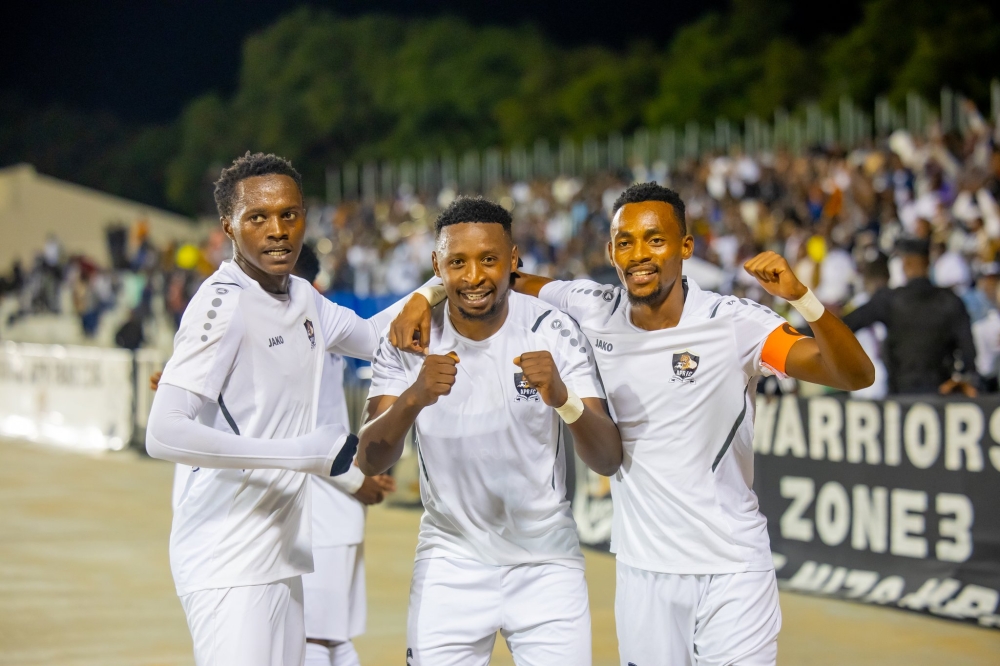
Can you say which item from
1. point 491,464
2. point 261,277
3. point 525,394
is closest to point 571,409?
point 525,394

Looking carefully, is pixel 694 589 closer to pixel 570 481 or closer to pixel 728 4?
pixel 570 481

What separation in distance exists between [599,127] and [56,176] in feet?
177

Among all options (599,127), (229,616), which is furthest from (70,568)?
(599,127)

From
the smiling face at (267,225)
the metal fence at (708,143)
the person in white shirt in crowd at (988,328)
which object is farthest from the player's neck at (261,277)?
the metal fence at (708,143)

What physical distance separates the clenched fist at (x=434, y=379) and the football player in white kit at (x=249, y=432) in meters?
0.27

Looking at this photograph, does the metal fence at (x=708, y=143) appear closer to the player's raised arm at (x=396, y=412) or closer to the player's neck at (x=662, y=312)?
the player's neck at (x=662, y=312)

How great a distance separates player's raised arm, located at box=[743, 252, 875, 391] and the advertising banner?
13.5 meters

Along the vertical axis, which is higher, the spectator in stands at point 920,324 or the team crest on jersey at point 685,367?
the spectator in stands at point 920,324

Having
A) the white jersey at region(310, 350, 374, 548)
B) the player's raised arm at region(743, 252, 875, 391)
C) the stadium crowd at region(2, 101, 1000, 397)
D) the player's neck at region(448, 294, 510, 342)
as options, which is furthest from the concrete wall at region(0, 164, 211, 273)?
the player's raised arm at region(743, 252, 875, 391)

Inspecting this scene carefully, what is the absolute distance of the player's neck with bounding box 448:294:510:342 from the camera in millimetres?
4113

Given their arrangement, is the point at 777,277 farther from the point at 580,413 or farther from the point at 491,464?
the point at 491,464

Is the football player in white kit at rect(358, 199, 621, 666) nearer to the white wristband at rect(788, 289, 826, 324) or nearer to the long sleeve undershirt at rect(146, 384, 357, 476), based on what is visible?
the long sleeve undershirt at rect(146, 384, 357, 476)

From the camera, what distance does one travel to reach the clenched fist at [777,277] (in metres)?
3.75

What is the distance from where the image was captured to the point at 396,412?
3.84m
